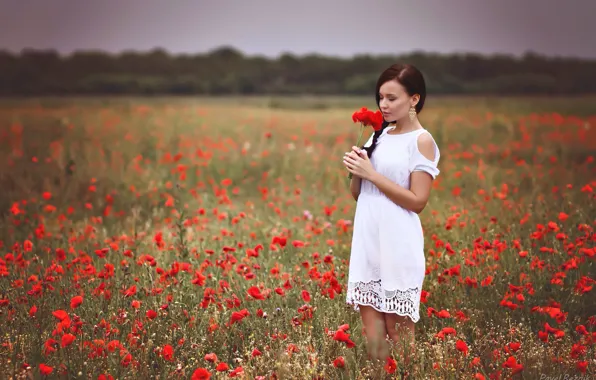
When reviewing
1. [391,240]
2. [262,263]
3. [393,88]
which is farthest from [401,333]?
[262,263]

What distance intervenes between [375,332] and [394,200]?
2.26 ft

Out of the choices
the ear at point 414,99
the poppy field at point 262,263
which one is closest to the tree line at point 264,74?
the poppy field at point 262,263

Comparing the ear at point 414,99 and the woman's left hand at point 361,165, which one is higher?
the ear at point 414,99

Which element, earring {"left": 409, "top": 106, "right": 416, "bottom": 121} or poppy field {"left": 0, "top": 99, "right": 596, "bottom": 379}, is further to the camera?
poppy field {"left": 0, "top": 99, "right": 596, "bottom": 379}

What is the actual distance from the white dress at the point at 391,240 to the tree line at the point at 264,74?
14839 mm

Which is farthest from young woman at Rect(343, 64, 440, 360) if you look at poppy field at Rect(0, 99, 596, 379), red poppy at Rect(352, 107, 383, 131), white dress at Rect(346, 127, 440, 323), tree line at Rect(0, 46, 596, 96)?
tree line at Rect(0, 46, 596, 96)

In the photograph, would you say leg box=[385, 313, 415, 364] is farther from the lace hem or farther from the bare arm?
the bare arm

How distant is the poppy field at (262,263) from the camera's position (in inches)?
116

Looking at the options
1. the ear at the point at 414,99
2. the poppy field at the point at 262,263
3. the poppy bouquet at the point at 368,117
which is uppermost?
the ear at the point at 414,99

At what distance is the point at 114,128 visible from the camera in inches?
471

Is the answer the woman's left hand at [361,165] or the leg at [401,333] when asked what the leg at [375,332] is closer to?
the leg at [401,333]

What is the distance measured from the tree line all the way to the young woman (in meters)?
14.8

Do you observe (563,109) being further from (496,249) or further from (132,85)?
(132,85)

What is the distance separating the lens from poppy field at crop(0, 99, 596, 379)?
294 centimetres
